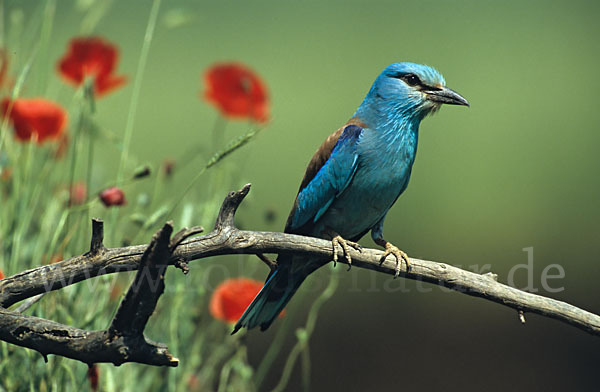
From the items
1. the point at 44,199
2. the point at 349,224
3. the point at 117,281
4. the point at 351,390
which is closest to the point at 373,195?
the point at 349,224

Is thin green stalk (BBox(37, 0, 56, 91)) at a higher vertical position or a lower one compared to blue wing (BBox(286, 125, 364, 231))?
higher

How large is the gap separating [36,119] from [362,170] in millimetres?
972

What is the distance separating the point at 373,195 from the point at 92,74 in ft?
3.09

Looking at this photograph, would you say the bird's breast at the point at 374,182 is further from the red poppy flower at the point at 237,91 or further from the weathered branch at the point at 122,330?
the weathered branch at the point at 122,330

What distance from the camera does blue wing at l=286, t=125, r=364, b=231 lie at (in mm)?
2039

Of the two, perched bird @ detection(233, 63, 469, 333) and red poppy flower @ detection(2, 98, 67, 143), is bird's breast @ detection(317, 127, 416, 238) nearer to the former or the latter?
perched bird @ detection(233, 63, 469, 333)

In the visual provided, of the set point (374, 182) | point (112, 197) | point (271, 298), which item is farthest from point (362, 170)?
point (112, 197)

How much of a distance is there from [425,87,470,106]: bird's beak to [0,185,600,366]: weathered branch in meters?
0.64

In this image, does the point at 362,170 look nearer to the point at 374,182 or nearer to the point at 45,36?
the point at 374,182

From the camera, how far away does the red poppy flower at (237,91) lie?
224 centimetres

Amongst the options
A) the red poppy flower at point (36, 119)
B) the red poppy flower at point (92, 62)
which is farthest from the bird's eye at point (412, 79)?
the red poppy flower at point (36, 119)

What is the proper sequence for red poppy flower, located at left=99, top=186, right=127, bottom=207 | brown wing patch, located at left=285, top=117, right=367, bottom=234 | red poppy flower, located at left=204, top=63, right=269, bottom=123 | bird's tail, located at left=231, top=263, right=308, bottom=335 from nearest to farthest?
1. red poppy flower, located at left=99, top=186, right=127, bottom=207
2. bird's tail, located at left=231, top=263, right=308, bottom=335
3. brown wing patch, located at left=285, top=117, right=367, bottom=234
4. red poppy flower, located at left=204, top=63, right=269, bottom=123

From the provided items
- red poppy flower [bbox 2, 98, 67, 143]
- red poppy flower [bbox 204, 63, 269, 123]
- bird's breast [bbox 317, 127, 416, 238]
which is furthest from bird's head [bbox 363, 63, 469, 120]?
red poppy flower [bbox 2, 98, 67, 143]

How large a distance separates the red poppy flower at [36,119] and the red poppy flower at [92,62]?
14cm
